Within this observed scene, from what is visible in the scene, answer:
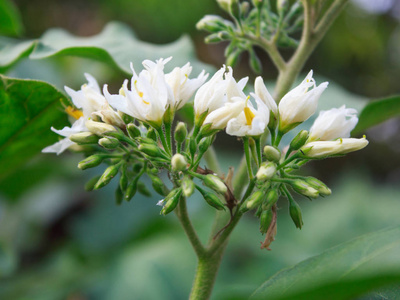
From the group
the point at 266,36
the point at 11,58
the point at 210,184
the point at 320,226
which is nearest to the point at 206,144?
the point at 210,184

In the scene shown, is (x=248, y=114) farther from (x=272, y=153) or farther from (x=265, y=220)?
(x=265, y=220)

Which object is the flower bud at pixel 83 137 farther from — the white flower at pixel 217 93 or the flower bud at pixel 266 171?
the flower bud at pixel 266 171

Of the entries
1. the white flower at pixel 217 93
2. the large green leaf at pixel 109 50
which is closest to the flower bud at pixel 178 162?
the white flower at pixel 217 93

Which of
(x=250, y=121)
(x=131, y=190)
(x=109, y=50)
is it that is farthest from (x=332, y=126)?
(x=109, y=50)

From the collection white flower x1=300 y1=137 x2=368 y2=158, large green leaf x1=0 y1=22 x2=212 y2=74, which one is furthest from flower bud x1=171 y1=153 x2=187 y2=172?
large green leaf x1=0 y1=22 x2=212 y2=74

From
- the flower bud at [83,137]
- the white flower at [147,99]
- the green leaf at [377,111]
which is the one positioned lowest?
the green leaf at [377,111]

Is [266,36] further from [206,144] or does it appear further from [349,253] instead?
[349,253]

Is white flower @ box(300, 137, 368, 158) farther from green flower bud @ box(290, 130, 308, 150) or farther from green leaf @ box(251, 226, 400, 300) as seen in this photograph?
green leaf @ box(251, 226, 400, 300)
